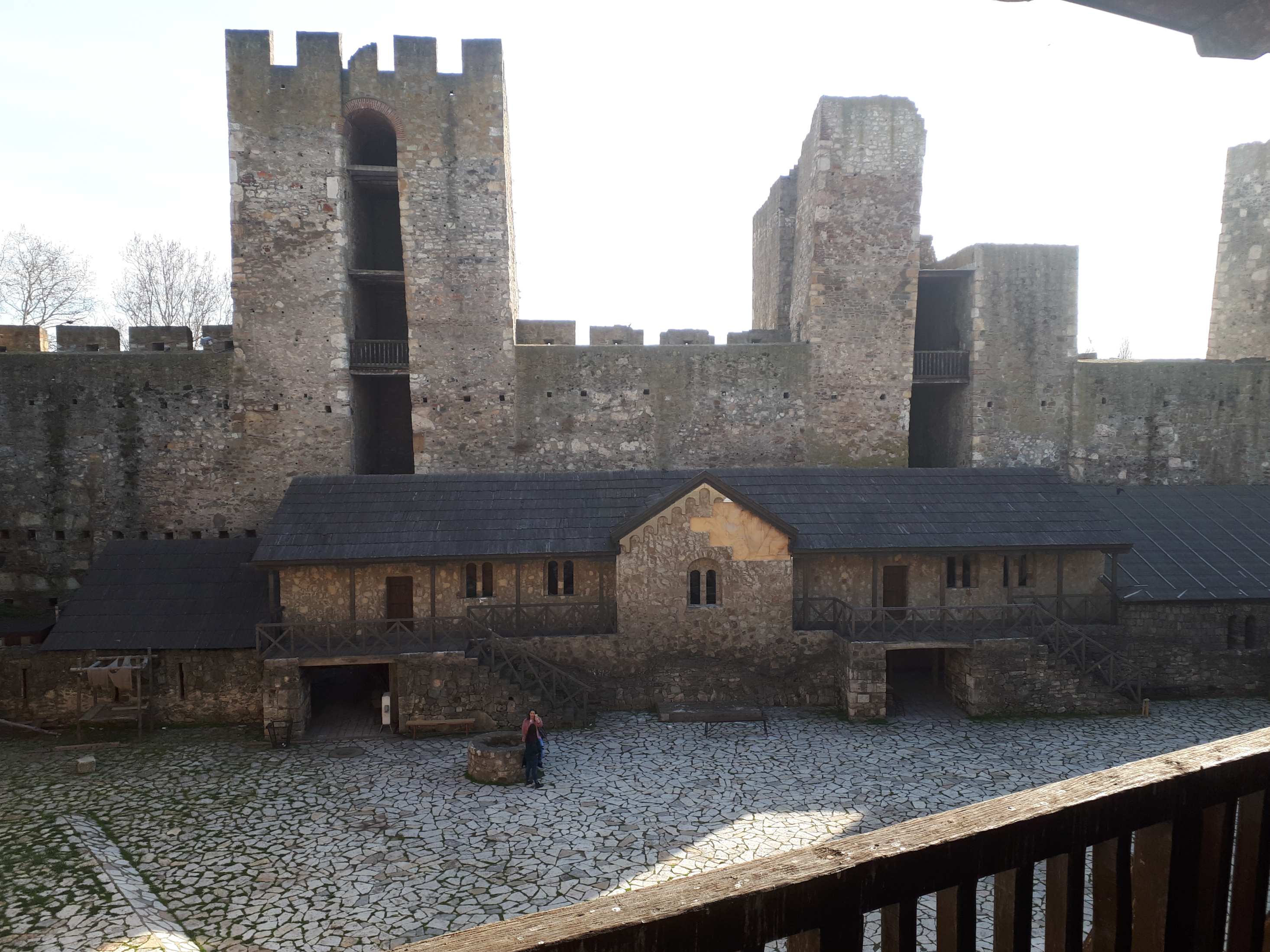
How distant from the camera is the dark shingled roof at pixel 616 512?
1622cm

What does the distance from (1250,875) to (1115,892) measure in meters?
0.47

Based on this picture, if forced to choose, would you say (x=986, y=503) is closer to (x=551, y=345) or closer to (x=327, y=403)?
(x=551, y=345)

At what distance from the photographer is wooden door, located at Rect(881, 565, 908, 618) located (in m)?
17.3

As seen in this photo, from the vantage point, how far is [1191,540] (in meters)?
18.9

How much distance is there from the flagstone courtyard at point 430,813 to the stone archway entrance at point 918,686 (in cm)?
55

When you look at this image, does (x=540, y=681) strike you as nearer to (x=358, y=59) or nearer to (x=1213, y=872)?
(x=1213, y=872)

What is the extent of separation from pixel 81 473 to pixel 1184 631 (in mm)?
27180

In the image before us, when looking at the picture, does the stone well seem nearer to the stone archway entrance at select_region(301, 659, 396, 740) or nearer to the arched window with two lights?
the stone archway entrance at select_region(301, 659, 396, 740)

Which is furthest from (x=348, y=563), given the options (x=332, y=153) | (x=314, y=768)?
(x=332, y=153)

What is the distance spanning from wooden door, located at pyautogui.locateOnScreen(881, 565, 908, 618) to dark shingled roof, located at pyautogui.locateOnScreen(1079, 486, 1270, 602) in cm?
478

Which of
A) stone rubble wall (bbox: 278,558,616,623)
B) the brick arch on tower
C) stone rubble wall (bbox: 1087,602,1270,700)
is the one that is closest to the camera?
stone rubble wall (bbox: 278,558,616,623)

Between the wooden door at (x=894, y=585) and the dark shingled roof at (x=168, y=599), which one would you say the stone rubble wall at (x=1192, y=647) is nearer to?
the wooden door at (x=894, y=585)

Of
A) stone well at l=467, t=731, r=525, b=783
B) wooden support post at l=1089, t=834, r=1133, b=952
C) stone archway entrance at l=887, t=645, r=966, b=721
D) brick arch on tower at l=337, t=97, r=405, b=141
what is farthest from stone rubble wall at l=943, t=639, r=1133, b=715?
brick arch on tower at l=337, t=97, r=405, b=141

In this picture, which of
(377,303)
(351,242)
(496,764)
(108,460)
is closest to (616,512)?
(496,764)
